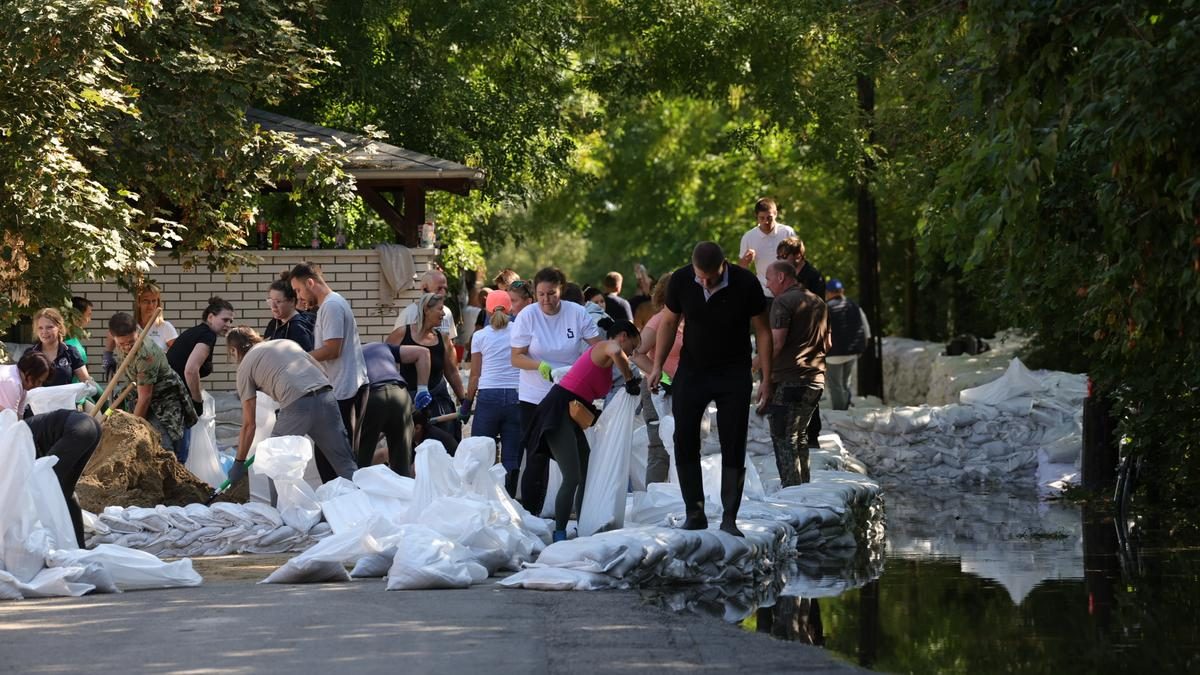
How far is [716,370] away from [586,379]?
0.91 m

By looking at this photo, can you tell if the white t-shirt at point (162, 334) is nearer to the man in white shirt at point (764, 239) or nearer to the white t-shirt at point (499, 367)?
the white t-shirt at point (499, 367)

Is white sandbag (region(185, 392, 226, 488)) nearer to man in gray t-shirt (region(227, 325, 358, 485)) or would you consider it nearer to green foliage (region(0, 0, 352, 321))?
green foliage (region(0, 0, 352, 321))

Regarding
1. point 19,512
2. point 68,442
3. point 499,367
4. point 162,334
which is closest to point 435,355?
point 499,367

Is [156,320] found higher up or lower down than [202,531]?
higher up

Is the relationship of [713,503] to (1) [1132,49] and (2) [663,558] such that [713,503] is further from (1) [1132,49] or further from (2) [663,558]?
(1) [1132,49]

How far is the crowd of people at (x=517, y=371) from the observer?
10141 millimetres

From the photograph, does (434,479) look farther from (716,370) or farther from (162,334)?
(162,334)

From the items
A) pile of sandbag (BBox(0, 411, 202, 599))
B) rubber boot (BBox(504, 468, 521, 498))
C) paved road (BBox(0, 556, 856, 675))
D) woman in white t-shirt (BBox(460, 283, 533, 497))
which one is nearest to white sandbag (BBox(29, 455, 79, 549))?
pile of sandbag (BBox(0, 411, 202, 599))

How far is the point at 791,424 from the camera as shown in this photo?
1273cm

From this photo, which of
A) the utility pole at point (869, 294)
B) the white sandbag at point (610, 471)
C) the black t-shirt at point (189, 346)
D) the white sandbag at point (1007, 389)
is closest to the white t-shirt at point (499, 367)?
the white sandbag at point (610, 471)

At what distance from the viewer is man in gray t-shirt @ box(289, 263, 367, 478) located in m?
12.2

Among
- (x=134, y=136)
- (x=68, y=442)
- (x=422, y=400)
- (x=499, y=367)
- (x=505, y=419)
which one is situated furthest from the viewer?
(x=134, y=136)

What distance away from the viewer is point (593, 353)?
10.7 metres

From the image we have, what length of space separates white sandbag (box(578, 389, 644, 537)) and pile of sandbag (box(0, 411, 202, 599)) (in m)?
2.40
